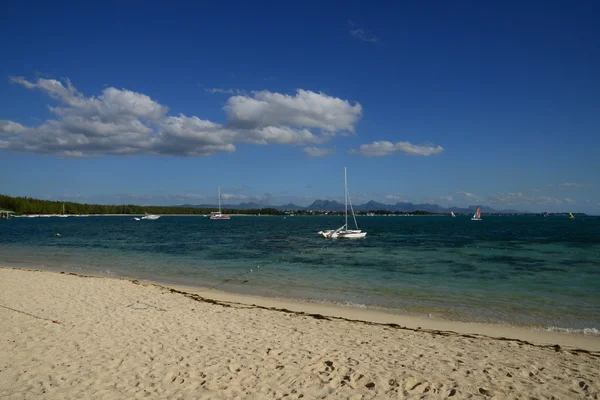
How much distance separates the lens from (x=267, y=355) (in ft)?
29.9

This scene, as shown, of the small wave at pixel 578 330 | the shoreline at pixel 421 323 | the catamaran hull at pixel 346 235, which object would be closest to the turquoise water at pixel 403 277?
the small wave at pixel 578 330

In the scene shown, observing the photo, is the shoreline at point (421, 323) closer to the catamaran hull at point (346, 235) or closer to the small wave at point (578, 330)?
the small wave at point (578, 330)

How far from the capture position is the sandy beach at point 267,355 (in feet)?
24.0

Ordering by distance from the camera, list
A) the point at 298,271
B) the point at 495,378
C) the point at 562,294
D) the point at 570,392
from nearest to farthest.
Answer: the point at 570,392 → the point at 495,378 → the point at 562,294 → the point at 298,271

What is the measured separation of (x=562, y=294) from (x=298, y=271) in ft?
48.2

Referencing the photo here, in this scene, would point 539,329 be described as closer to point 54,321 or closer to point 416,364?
point 416,364

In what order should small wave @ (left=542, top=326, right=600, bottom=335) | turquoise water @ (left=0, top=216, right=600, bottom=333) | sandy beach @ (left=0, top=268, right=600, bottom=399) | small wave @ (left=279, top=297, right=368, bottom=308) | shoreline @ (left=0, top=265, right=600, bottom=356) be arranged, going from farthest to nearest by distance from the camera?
small wave @ (left=279, top=297, right=368, bottom=308)
turquoise water @ (left=0, top=216, right=600, bottom=333)
small wave @ (left=542, top=326, right=600, bottom=335)
shoreline @ (left=0, top=265, right=600, bottom=356)
sandy beach @ (left=0, top=268, right=600, bottom=399)

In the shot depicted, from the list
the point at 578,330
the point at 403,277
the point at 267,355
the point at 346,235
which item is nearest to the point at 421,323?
the point at 578,330

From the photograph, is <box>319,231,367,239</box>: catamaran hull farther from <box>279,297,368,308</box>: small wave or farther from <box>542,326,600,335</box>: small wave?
<box>542,326,600,335</box>: small wave

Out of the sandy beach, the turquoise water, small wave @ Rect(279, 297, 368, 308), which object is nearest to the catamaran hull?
the turquoise water

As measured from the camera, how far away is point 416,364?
8.59 m

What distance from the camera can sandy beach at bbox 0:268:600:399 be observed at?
731 cm

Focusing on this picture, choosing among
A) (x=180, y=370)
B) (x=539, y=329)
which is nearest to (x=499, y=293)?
(x=539, y=329)

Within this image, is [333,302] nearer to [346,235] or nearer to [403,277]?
[403,277]
